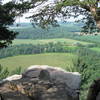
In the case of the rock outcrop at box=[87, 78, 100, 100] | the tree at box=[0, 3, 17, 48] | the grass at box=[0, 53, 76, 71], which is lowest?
the grass at box=[0, 53, 76, 71]

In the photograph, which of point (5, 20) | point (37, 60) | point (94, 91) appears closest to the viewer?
point (94, 91)

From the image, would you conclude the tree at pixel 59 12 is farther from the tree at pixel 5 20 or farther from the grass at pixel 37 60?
the grass at pixel 37 60

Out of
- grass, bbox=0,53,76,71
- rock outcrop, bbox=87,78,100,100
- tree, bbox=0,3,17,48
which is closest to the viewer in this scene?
rock outcrop, bbox=87,78,100,100

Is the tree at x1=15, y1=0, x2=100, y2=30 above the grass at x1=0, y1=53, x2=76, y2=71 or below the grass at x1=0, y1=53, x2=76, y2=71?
above

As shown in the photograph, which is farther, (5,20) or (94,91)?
(5,20)

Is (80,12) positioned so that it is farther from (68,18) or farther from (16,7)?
(16,7)

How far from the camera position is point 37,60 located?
5881 inches

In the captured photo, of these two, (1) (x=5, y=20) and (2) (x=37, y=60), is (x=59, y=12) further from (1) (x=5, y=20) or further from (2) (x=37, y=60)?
(2) (x=37, y=60)

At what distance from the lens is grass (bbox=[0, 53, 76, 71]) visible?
140 meters

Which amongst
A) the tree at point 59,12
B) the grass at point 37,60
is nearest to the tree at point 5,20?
the tree at point 59,12

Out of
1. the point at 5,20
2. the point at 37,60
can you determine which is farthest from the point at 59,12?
the point at 37,60

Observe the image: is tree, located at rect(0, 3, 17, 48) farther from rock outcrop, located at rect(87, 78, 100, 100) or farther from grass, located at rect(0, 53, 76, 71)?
grass, located at rect(0, 53, 76, 71)

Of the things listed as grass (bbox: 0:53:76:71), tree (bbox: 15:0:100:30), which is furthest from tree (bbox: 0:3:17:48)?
grass (bbox: 0:53:76:71)

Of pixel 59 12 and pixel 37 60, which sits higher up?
Answer: pixel 59 12
